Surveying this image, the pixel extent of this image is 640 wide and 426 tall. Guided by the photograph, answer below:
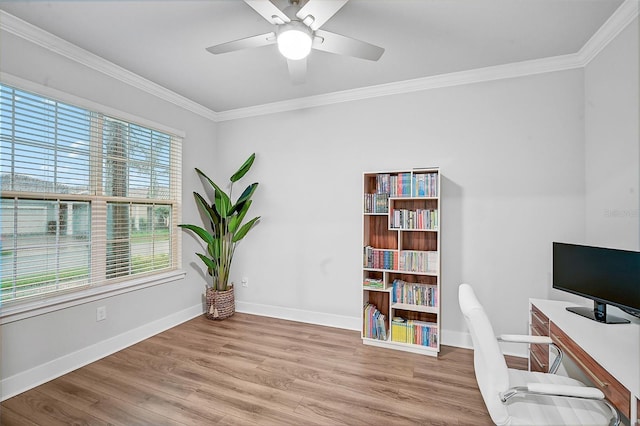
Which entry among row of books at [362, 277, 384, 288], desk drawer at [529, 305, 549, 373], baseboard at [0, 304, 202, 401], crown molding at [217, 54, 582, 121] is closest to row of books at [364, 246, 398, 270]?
row of books at [362, 277, 384, 288]

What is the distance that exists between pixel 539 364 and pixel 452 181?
5.54 ft

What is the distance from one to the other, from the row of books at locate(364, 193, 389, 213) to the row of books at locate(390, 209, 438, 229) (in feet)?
0.39

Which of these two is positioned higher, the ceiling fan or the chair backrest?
the ceiling fan

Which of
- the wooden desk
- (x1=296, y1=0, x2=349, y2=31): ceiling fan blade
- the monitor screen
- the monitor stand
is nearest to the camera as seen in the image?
the wooden desk

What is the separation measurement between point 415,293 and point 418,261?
1.06 feet

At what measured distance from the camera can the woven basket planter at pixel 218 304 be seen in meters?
3.66

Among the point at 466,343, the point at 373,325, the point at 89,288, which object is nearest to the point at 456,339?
the point at 466,343

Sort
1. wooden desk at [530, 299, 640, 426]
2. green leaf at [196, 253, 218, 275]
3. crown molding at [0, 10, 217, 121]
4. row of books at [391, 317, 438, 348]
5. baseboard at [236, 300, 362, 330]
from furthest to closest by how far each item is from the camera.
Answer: green leaf at [196, 253, 218, 275], baseboard at [236, 300, 362, 330], row of books at [391, 317, 438, 348], crown molding at [0, 10, 217, 121], wooden desk at [530, 299, 640, 426]

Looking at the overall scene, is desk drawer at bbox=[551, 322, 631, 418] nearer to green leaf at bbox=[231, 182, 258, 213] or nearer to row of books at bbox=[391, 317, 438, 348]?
row of books at bbox=[391, 317, 438, 348]

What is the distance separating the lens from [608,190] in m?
2.27

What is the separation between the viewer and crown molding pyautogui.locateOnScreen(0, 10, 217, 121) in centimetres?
214

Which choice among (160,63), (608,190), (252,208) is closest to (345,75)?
(160,63)

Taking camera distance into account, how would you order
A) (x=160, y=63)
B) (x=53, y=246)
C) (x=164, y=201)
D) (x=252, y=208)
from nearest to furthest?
(x=53, y=246), (x=160, y=63), (x=164, y=201), (x=252, y=208)

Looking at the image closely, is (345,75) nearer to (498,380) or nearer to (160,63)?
(160,63)
